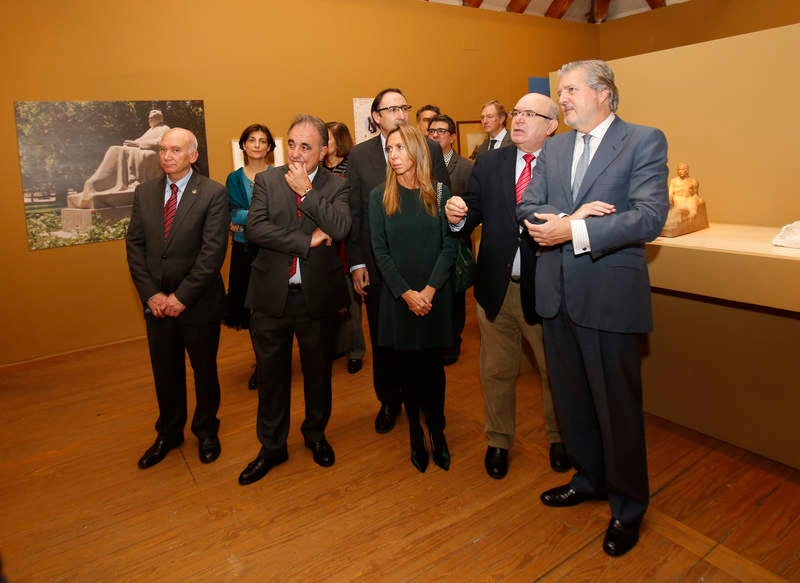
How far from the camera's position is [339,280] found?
2998 mm

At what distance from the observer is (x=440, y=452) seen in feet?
9.98

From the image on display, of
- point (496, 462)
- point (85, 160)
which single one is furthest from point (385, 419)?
point (85, 160)

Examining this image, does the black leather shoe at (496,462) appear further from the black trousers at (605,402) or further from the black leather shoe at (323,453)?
the black leather shoe at (323,453)

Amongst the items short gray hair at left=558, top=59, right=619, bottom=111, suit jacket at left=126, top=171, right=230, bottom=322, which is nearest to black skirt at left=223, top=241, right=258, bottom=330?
suit jacket at left=126, top=171, right=230, bottom=322

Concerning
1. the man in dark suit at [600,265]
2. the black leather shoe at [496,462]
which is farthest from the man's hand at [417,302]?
the black leather shoe at [496,462]

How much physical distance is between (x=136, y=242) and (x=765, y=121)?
3611 millimetres

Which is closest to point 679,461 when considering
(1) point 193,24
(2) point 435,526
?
(2) point 435,526

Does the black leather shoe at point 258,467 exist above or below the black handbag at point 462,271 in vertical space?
below

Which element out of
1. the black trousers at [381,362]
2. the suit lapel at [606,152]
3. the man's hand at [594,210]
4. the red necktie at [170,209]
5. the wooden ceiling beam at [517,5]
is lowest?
the black trousers at [381,362]

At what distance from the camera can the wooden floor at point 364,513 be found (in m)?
2.32

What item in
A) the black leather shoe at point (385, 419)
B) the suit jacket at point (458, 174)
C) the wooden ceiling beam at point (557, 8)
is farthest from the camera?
the wooden ceiling beam at point (557, 8)

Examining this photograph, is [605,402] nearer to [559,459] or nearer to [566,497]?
[566,497]

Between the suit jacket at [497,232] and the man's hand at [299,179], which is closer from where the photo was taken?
the suit jacket at [497,232]

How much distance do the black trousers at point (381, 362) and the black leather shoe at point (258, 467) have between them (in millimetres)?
724
